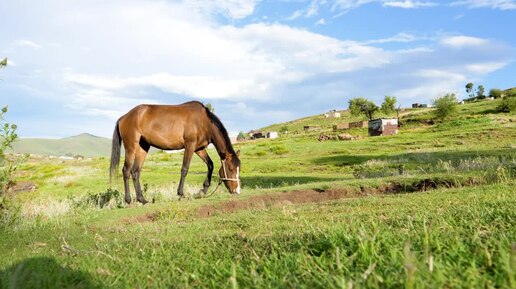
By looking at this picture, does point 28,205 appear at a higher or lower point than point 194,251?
lower

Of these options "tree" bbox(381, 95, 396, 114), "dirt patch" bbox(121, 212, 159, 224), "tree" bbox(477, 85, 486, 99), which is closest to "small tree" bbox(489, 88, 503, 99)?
"tree" bbox(477, 85, 486, 99)

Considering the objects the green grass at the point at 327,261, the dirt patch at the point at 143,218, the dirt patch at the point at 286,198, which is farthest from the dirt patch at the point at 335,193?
the green grass at the point at 327,261

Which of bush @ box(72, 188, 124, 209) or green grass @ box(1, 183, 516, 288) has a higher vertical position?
green grass @ box(1, 183, 516, 288)

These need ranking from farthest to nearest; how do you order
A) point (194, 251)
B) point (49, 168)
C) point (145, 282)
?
point (49, 168), point (194, 251), point (145, 282)

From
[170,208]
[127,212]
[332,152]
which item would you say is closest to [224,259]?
[170,208]

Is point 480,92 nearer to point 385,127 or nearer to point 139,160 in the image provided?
point 385,127

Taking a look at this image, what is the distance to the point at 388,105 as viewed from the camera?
114812 mm

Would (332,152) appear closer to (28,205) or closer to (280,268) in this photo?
(28,205)

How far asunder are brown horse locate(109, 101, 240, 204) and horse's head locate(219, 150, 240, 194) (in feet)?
0.11

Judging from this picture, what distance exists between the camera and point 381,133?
235 ft

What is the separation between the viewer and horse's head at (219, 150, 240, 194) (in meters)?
14.4

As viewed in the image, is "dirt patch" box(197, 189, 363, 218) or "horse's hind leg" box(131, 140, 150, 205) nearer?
"dirt patch" box(197, 189, 363, 218)

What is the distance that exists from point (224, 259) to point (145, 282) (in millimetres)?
693

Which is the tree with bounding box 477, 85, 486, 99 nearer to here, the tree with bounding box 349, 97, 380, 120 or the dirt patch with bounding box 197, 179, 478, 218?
the tree with bounding box 349, 97, 380, 120
